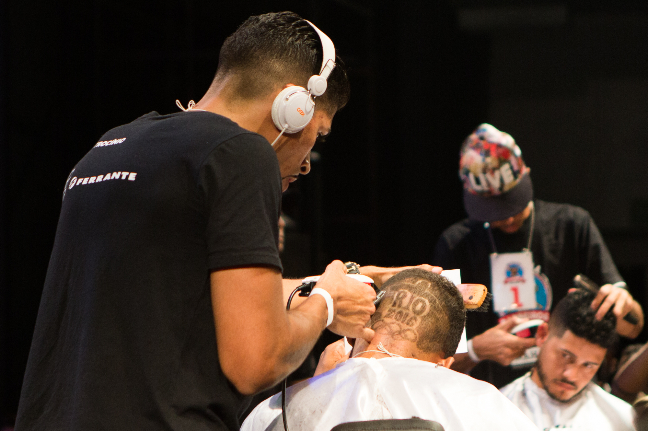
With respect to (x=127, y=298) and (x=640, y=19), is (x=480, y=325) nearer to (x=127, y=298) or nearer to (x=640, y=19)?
(x=127, y=298)

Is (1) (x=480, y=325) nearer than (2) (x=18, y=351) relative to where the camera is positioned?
Yes

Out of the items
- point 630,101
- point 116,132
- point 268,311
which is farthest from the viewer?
point 630,101

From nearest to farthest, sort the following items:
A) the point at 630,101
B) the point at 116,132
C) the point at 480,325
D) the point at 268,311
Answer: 1. the point at 268,311
2. the point at 116,132
3. the point at 480,325
4. the point at 630,101

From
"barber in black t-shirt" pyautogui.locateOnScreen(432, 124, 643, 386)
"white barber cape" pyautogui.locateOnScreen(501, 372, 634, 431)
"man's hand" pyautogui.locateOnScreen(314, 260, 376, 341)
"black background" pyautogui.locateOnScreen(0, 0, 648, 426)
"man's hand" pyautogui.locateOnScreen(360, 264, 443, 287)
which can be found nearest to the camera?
"man's hand" pyautogui.locateOnScreen(314, 260, 376, 341)

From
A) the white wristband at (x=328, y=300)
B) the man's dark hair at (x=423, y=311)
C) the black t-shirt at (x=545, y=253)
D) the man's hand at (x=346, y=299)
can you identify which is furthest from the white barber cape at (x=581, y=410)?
the white wristband at (x=328, y=300)

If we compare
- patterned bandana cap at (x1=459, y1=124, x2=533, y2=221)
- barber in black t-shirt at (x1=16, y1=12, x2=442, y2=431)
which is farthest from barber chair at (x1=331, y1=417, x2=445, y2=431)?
patterned bandana cap at (x1=459, y1=124, x2=533, y2=221)

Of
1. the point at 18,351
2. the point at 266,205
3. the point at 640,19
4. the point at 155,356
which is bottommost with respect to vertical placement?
the point at 18,351

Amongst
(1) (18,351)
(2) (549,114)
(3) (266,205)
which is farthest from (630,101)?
(1) (18,351)

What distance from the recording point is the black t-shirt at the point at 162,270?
94 centimetres

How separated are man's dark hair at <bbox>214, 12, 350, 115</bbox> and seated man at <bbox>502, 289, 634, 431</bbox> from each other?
5.09ft

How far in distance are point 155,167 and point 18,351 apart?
3.65m

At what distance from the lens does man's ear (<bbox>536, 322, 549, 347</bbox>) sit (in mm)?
2465

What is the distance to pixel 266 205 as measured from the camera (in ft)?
3.18

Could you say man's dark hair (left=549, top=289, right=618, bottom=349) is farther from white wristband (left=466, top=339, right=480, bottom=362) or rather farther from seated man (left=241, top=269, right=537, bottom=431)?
seated man (left=241, top=269, right=537, bottom=431)
